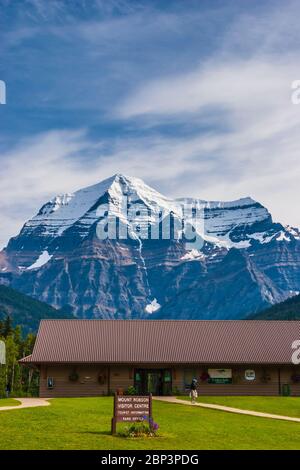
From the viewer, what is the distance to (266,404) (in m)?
54.8

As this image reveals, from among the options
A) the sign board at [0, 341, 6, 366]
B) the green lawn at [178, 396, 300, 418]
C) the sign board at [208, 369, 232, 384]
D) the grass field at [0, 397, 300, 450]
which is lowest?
the grass field at [0, 397, 300, 450]

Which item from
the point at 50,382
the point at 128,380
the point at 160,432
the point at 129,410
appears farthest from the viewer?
the point at 128,380

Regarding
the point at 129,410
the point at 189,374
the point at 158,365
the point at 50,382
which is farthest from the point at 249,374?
the point at 129,410

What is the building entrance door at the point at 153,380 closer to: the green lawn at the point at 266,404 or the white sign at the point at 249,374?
the white sign at the point at 249,374

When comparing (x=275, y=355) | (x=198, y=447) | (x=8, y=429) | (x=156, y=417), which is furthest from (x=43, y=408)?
(x=275, y=355)

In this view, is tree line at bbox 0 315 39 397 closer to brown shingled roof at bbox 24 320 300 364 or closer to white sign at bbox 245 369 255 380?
brown shingled roof at bbox 24 320 300 364

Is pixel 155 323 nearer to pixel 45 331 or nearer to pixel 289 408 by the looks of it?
pixel 45 331

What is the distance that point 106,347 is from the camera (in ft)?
238

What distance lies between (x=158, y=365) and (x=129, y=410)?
39089mm

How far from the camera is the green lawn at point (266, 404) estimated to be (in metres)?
49.2

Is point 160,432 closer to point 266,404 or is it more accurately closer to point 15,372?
point 266,404

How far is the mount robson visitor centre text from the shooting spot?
2734 inches

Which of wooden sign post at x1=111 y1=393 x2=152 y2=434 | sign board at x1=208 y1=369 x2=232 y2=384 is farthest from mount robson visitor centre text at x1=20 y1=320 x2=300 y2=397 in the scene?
wooden sign post at x1=111 y1=393 x2=152 y2=434
